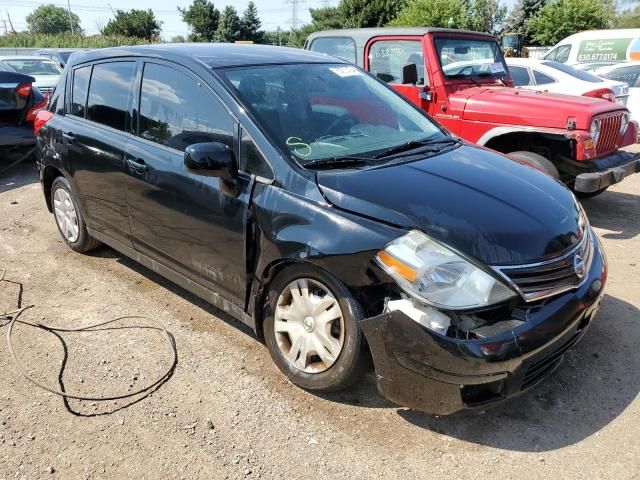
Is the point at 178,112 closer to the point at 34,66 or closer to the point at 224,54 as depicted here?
the point at 224,54

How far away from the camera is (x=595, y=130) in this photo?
5562mm

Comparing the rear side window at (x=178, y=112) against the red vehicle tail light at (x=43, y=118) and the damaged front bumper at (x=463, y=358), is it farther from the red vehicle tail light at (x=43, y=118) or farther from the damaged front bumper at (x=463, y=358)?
the red vehicle tail light at (x=43, y=118)

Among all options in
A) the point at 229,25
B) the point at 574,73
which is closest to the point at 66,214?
the point at 574,73

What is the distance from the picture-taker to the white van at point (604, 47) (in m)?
13.7

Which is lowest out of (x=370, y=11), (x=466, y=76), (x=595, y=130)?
(x=595, y=130)

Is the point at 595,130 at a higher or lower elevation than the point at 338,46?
lower

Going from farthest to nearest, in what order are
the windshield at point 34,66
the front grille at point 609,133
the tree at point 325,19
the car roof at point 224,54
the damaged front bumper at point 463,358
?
the tree at point 325,19
the windshield at point 34,66
the front grille at point 609,133
the car roof at point 224,54
the damaged front bumper at point 463,358

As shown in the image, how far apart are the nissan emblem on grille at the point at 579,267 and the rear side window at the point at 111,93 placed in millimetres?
2992

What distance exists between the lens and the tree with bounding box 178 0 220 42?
52.5 meters

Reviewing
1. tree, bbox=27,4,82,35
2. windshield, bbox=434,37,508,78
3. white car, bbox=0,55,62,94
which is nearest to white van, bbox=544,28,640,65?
windshield, bbox=434,37,508,78

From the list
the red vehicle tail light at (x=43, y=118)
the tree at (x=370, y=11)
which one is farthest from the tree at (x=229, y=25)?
the red vehicle tail light at (x=43, y=118)

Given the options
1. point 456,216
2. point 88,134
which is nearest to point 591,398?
point 456,216

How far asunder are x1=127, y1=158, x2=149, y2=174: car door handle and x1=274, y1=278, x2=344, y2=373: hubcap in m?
1.38

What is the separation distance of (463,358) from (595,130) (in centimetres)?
421
